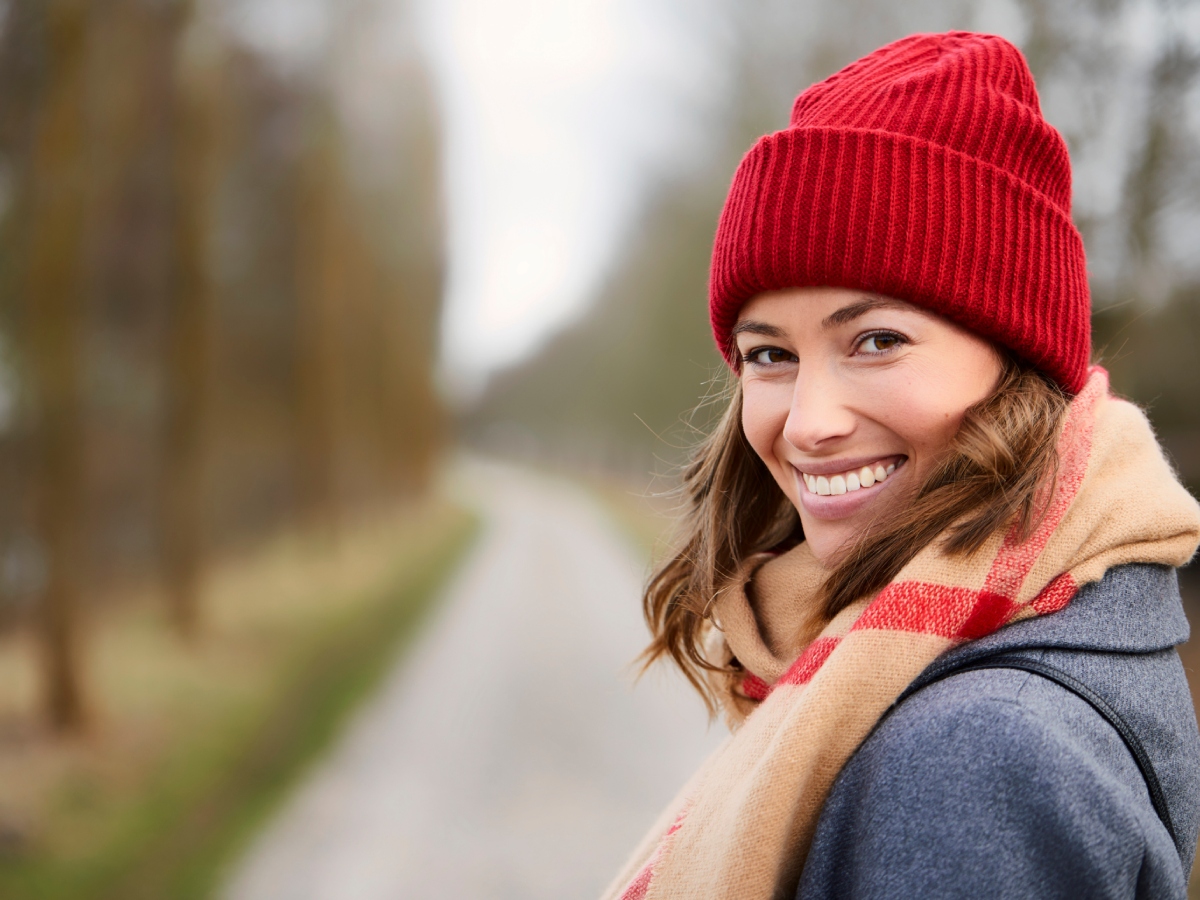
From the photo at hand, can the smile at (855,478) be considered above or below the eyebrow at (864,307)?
below

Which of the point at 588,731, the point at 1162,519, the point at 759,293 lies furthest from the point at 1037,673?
the point at 588,731

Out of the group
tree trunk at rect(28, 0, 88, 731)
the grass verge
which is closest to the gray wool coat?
the grass verge

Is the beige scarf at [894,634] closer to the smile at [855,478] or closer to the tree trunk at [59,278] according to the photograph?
the smile at [855,478]

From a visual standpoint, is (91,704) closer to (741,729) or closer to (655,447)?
(741,729)

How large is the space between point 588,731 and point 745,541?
18.3 feet

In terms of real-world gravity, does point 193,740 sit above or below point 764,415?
below

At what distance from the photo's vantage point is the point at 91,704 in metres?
6.63

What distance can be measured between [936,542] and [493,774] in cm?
551

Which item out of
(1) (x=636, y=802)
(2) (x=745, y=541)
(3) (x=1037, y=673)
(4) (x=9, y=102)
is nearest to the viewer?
(3) (x=1037, y=673)

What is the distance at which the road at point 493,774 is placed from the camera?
16.1 feet

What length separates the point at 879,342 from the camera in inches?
49.6

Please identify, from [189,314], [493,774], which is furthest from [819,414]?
[189,314]

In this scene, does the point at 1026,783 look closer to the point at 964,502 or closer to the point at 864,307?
the point at 964,502

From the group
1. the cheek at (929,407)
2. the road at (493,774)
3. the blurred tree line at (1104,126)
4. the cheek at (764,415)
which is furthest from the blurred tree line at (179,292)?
the cheek at (929,407)
